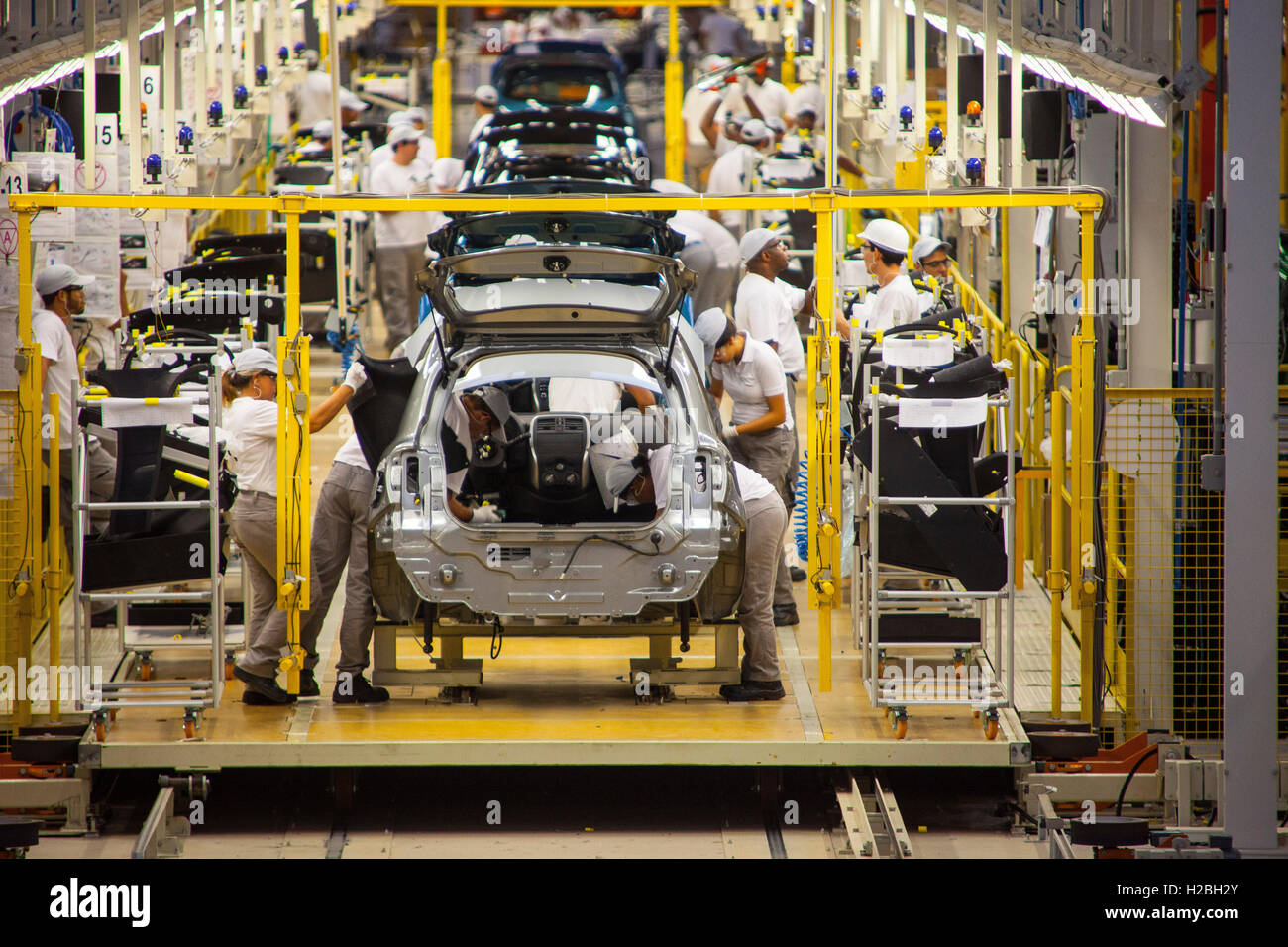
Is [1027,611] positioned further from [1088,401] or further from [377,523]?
[377,523]

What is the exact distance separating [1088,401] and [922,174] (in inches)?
205

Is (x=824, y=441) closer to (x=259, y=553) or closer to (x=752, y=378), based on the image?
(x=752, y=378)

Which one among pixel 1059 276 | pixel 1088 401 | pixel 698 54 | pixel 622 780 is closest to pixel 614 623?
pixel 622 780

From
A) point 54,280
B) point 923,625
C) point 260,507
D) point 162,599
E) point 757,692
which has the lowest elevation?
point 757,692

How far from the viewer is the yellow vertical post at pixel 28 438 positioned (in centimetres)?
740

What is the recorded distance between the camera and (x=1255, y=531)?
643 cm

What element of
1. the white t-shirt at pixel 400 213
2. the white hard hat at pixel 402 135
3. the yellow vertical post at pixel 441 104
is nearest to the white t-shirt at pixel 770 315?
the white t-shirt at pixel 400 213

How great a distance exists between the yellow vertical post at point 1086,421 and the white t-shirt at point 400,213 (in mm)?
7292

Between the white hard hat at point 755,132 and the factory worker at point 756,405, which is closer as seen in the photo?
the factory worker at point 756,405

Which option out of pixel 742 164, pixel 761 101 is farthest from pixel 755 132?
pixel 761 101

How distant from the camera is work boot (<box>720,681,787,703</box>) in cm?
782

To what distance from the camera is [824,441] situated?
24.8ft

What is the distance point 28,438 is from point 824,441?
131 inches

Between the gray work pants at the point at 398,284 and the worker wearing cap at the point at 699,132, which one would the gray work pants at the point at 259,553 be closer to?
the gray work pants at the point at 398,284
